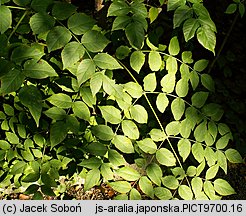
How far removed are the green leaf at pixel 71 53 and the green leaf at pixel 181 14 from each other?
0.34 metres

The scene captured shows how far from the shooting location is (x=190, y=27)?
1.45m

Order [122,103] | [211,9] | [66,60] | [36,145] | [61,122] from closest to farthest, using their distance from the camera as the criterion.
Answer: [66,60]
[61,122]
[122,103]
[36,145]
[211,9]

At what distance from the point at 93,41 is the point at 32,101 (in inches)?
11.5

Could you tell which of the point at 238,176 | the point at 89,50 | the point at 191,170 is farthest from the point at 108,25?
the point at 238,176

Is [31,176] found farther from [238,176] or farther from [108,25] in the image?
[238,176]

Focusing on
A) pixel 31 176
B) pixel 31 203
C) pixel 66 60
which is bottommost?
pixel 31 203

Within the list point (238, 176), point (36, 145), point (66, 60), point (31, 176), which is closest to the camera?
point (66, 60)

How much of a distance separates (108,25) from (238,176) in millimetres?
1502

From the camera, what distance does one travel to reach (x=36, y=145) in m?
2.07

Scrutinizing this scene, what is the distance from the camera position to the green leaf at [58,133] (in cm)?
151

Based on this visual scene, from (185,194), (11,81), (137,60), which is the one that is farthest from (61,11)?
(185,194)

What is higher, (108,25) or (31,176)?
(108,25)

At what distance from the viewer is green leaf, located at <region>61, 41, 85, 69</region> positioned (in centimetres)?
137

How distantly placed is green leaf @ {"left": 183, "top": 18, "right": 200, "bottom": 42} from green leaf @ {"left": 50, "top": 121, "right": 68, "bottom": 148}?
0.54m
